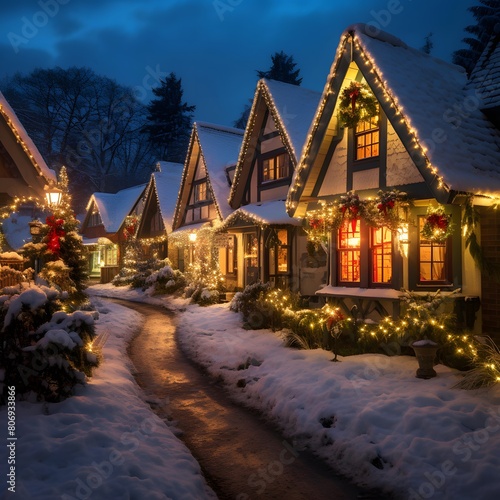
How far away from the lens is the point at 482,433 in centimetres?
553

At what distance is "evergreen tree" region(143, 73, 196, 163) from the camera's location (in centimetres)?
4750

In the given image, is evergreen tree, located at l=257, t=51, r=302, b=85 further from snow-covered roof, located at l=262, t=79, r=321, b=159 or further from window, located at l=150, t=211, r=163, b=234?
snow-covered roof, located at l=262, t=79, r=321, b=159

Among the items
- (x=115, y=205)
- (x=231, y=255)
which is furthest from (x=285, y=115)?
(x=115, y=205)

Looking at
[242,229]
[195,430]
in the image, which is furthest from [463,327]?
[242,229]

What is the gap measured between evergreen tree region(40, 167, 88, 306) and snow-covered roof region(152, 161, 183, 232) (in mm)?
13109

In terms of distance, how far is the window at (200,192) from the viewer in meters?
24.0

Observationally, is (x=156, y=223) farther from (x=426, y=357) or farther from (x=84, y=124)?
(x=426, y=357)

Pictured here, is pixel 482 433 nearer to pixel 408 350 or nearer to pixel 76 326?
pixel 408 350

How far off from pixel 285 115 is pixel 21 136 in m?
10.2

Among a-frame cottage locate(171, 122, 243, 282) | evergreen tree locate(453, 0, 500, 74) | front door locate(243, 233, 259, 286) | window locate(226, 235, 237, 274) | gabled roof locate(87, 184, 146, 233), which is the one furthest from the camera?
gabled roof locate(87, 184, 146, 233)

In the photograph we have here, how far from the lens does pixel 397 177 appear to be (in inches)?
392

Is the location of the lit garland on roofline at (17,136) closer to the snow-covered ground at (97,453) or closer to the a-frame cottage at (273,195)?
the snow-covered ground at (97,453)

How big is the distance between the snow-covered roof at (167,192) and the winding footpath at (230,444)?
18347 mm

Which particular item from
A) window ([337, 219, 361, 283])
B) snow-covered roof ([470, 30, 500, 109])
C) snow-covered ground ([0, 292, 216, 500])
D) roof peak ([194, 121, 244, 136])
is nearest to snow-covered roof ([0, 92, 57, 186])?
snow-covered ground ([0, 292, 216, 500])
